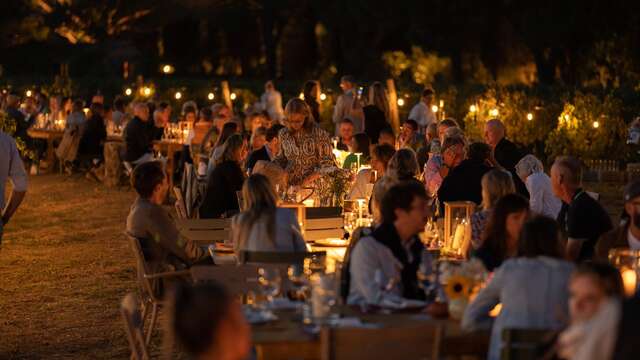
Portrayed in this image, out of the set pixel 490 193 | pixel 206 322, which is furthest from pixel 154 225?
pixel 206 322

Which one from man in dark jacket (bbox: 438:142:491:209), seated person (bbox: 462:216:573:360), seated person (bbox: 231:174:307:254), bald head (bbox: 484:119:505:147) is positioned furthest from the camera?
bald head (bbox: 484:119:505:147)

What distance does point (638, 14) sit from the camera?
3581 centimetres

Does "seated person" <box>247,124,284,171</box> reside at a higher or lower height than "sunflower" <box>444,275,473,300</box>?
higher

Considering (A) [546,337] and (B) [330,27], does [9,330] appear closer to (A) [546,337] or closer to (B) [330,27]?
(A) [546,337]

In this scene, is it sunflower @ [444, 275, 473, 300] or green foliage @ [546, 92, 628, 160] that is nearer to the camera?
sunflower @ [444, 275, 473, 300]

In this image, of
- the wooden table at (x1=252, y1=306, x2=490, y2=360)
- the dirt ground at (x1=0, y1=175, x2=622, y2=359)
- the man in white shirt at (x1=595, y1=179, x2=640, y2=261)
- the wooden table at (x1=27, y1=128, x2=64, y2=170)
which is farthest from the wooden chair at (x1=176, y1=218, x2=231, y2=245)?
the wooden table at (x1=27, y1=128, x2=64, y2=170)

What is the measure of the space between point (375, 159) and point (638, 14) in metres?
27.6

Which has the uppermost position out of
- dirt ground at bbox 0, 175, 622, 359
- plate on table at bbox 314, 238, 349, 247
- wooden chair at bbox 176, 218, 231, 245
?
wooden chair at bbox 176, 218, 231, 245

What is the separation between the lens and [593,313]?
4180mm

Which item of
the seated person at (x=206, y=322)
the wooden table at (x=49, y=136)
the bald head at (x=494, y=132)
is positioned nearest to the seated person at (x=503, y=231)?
the seated person at (x=206, y=322)

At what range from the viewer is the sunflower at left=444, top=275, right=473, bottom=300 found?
568 cm

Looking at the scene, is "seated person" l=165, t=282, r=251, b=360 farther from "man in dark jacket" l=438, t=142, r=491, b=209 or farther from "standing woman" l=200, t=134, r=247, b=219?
"standing woman" l=200, t=134, r=247, b=219

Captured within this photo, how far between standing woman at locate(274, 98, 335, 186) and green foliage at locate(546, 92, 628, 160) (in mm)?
11588

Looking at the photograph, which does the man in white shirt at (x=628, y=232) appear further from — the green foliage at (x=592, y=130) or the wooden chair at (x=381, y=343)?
the green foliage at (x=592, y=130)
